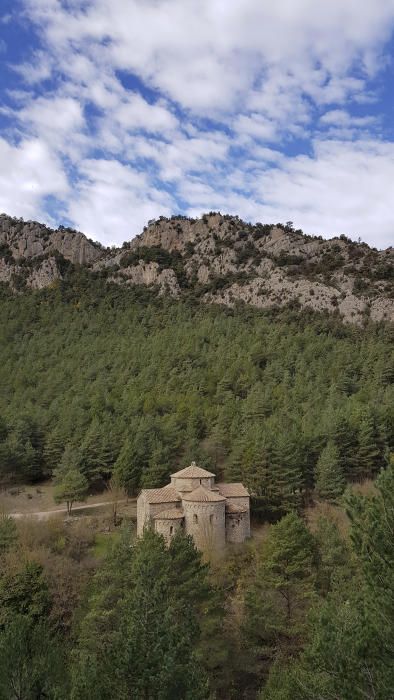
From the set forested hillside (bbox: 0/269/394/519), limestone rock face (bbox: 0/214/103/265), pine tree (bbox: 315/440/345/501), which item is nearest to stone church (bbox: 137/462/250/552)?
forested hillside (bbox: 0/269/394/519)

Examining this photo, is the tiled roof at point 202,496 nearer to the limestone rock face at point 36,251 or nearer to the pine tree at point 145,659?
the pine tree at point 145,659

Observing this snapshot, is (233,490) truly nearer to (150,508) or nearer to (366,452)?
(150,508)

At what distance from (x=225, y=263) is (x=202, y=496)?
7569cm

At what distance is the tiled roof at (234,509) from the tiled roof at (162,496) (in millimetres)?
3003

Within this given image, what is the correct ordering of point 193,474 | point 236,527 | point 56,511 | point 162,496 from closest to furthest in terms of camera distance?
1. point 236,527
2. point 162,496
3. point 193,474
4. point 56,511

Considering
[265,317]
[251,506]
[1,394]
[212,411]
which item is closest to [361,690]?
[251,506]

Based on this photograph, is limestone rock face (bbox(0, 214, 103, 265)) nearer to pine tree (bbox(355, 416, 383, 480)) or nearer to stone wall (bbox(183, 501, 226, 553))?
pine tree (bbox(355, 416, 383, 480))

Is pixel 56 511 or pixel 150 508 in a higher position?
pixel 150 508

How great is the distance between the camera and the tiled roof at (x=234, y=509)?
31.8 m

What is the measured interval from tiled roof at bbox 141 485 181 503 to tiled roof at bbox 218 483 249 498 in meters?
2.99

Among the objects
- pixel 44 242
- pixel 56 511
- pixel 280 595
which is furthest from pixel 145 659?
pixel 44 242

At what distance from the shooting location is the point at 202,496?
30.9 meters

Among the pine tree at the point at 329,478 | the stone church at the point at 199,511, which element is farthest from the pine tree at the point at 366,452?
the stone church at the point at 199,511

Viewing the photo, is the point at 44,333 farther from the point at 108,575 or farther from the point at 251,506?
the point at 108,575
